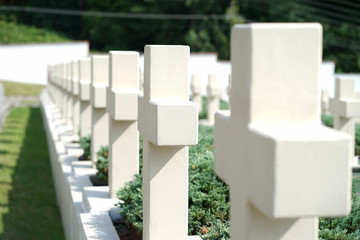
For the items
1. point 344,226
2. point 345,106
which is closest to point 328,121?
point 345,106

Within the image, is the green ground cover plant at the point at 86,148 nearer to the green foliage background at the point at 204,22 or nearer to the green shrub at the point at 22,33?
the green foliage background at the point at 204,22

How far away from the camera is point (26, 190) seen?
33.1 feet

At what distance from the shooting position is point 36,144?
1569cm

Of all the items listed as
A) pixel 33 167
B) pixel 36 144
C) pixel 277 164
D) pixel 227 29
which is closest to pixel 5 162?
pixel 33 167

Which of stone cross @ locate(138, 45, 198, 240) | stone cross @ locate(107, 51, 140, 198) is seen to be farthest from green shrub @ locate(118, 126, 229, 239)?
stone cross @ locate(107, 51, 140, 198)

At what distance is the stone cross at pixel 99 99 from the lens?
294 inches

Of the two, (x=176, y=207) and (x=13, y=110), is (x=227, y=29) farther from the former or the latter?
(x=176, y=207)

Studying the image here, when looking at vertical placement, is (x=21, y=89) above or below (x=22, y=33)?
below

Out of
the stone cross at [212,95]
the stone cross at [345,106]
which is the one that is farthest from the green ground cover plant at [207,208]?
the stone cross at [212,95]

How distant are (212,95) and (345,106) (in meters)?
6.62

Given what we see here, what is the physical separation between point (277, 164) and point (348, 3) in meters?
49.2

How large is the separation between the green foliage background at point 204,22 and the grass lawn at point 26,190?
1323 inches

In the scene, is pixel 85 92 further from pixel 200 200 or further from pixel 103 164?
pixel 200 200

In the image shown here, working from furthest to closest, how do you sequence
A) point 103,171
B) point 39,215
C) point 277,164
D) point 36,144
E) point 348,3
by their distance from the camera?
point 348,3 → point 36,144 → point 39,215 → point 103,171 → point 277,164
